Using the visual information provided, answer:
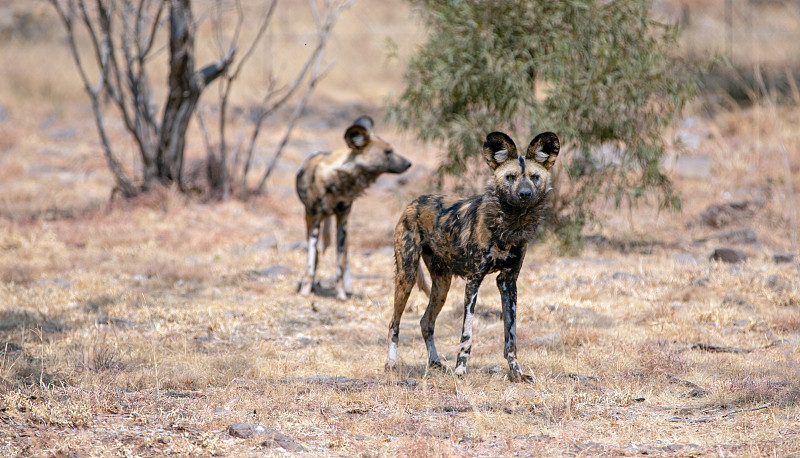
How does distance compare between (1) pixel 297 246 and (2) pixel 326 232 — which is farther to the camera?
(1) pixel 297 246

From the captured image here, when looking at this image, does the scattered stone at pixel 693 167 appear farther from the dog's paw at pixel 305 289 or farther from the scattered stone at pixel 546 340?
the scattered stone at pixel 546 340

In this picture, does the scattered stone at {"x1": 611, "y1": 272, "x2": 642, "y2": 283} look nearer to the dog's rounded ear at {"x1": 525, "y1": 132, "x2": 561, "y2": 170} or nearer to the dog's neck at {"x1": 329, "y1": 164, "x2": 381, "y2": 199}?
the dog's neck at {"x1": 329, "y1": 164, "x2": 381, "y2": 199}

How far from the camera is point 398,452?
4.38 metres

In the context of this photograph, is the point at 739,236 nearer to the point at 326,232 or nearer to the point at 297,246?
the point at 326,232

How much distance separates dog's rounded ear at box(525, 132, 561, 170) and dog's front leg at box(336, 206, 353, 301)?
4.35 meters

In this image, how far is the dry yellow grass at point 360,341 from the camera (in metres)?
4.66

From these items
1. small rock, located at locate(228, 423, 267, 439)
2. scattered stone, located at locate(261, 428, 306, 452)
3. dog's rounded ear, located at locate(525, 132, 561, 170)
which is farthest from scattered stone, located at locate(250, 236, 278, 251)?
scattered stone, located at locate(261, 428, 306, 452)

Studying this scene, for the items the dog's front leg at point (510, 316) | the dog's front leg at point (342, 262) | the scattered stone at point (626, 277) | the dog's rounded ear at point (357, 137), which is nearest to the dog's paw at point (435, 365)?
the dog's front leg at point (510, 316)

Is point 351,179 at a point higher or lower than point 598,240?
higher

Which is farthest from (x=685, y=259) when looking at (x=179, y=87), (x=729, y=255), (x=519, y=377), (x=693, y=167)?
(x=179, y=87)

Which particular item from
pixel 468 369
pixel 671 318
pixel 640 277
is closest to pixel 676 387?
pixel 468 369

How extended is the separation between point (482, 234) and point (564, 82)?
19.8ft

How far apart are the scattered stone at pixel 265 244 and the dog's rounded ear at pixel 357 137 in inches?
123

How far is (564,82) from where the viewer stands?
1112cm
